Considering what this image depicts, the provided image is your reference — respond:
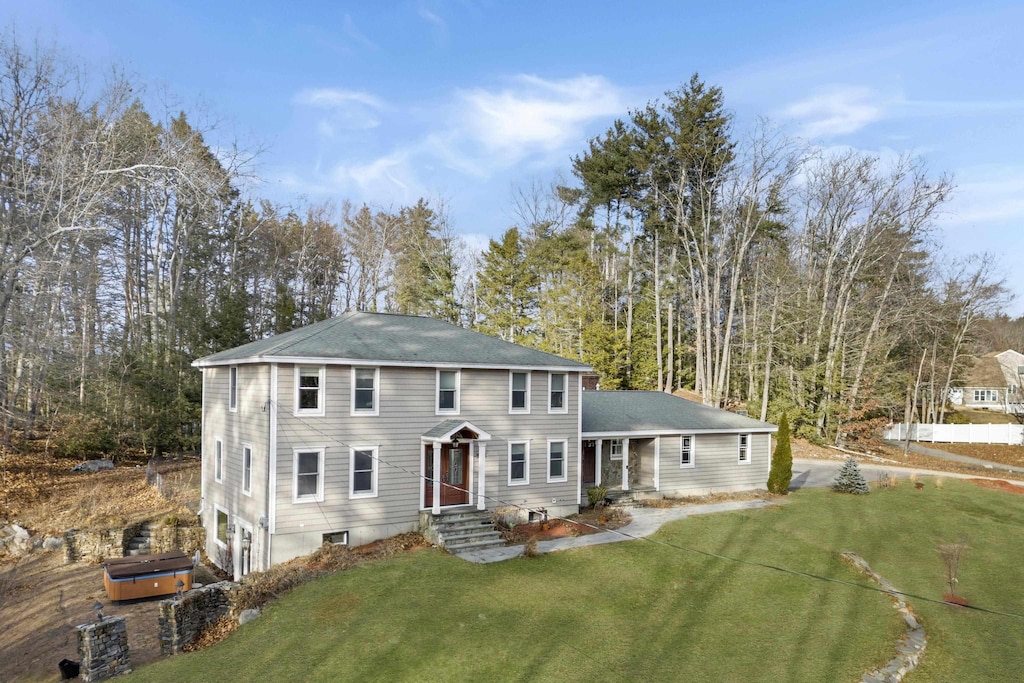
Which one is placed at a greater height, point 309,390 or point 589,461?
point 309,390

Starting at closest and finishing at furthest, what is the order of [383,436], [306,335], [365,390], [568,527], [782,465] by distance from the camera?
1. [365,390]
2. [383,436]
3. [306,335]
4. [568,527]
5. [782,465]

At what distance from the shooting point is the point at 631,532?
1836cm

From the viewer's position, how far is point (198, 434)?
3061 cm

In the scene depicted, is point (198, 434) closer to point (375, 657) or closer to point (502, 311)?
point (502, 311)

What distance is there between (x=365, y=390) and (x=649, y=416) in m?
12.3

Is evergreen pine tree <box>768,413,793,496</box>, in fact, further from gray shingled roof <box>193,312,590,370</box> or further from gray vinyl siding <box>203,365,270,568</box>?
gray vinyl siding <box>203,365,270,568</box>

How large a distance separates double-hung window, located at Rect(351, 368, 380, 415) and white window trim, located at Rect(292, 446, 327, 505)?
1379mm

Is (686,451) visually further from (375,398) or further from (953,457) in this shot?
(953,457)

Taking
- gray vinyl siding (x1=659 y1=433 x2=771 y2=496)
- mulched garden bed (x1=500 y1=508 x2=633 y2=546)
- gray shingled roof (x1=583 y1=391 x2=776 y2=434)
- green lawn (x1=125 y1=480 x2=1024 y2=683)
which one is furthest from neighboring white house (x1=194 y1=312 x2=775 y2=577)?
green lawn (x1=125 y1=480 x2=1024 y2=683)

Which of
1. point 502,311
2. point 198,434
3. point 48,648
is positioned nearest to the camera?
point 48,648

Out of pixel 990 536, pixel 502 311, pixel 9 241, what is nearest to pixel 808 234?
pixel 502 311

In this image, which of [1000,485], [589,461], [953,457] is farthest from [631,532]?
[953,457]

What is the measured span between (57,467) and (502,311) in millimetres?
25917

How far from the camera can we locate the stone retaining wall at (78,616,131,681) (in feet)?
38.2
